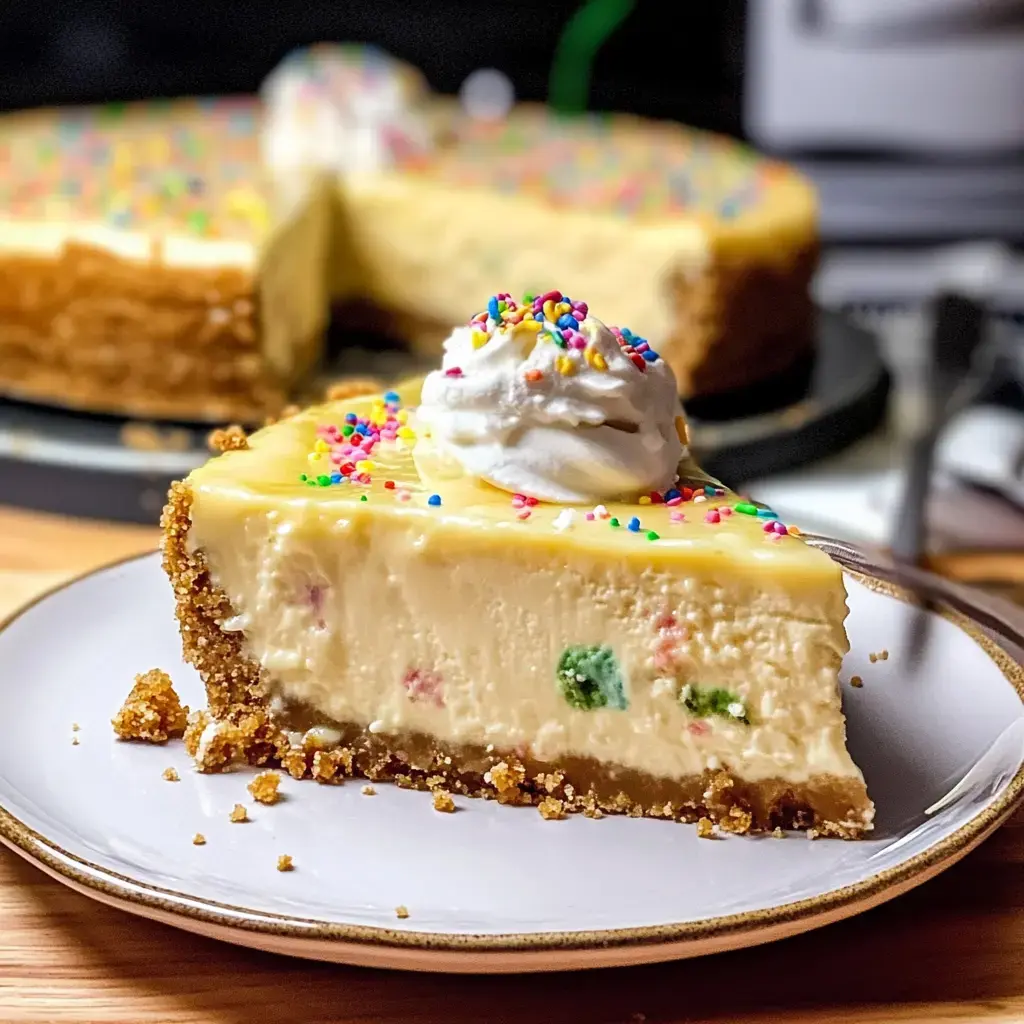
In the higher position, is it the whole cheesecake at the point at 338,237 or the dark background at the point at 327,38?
the dark background at the point at 327,38

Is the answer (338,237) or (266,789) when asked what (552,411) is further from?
(338,237)

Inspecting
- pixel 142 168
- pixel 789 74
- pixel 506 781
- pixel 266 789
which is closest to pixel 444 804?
pixel 506 781

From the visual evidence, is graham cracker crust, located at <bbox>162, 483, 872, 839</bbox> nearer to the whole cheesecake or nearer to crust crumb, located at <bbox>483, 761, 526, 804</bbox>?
crust crumb, located at <bbox>483, 761, 526, 804</bbox>

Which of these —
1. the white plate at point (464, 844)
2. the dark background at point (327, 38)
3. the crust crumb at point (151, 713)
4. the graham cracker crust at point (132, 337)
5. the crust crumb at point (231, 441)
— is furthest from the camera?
the dark background at point (327, 38)

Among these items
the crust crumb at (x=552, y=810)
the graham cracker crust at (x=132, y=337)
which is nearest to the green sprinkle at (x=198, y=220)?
the graham cracker crust at (x=132, y=337)

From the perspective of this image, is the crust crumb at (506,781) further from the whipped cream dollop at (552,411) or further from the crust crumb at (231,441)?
the crust crumb at (231,441)

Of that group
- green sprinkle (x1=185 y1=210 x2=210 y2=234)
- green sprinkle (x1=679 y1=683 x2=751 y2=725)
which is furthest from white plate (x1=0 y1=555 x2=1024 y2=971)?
green sprinkle (x1=185 y1=210 x2=210 y2=234)

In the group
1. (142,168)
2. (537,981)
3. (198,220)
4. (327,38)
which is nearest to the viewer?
(537,981)
